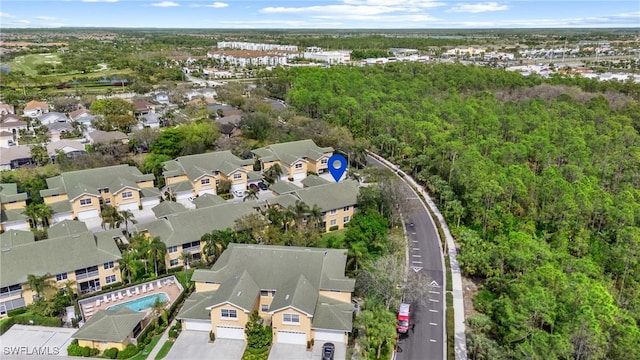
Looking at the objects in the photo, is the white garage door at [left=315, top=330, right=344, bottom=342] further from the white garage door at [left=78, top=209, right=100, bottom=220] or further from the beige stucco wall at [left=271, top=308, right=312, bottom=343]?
the white garage door at [left=78, top=209, right=100, bottom=220]

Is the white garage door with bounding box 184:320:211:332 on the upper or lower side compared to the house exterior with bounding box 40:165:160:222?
lower

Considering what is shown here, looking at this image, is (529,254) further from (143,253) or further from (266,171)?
(266,171)

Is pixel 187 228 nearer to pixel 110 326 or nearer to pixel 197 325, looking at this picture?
pixel 197 325

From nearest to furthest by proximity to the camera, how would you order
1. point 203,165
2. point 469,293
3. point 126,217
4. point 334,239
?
1. point 469,293
2. point 334,239
3. point 126,217
4. point 203,165

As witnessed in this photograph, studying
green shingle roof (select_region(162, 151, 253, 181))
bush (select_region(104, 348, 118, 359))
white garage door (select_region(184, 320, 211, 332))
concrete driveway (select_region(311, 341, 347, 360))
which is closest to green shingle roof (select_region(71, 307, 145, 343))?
bush (select_region(104, 348, 118, 359))

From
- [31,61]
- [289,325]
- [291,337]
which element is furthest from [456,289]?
[31,61]

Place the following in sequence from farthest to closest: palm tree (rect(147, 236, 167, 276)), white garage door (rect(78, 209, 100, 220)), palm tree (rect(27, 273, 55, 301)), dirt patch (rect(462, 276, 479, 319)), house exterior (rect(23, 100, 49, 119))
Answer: house exterior (rect(23, 100, 49, 119)) < white garage door (rect(78, 209, 100, 220)) < palm tree (rect(147, 236, 167, 276)) < dirt patch (rect(462, 276, 479, 319)) < palm tree (rect(27, 273, 55, 301))

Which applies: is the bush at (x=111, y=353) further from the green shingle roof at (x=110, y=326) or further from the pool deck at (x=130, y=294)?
the pool deck at (x=130, y=294)
